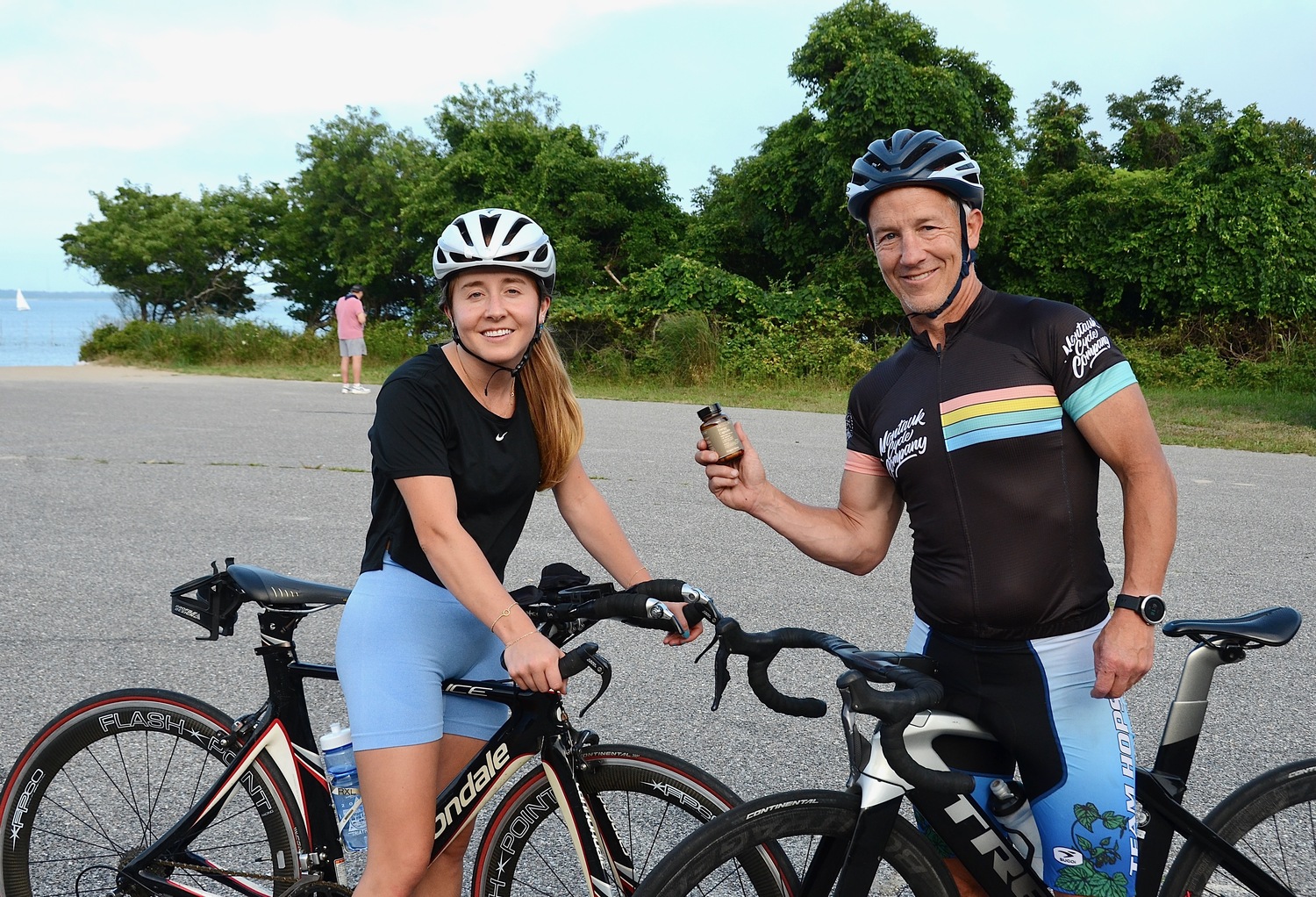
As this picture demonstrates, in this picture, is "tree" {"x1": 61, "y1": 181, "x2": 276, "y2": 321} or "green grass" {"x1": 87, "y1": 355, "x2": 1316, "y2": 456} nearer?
"green grass" {"x1": 87, "y1": 355, "x2": 1316, "y2": 456}

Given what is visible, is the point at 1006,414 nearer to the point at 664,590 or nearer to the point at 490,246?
the point at 664,590

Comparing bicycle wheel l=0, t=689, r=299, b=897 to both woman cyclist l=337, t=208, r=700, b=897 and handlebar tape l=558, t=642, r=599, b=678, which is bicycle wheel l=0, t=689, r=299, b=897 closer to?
woman cyclist l=337, t=208, r=700, b=897

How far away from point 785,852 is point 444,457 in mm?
1049

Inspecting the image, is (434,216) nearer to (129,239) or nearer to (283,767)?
(129,239)

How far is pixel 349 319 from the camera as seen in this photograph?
19.5m

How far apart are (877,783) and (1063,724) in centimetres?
49

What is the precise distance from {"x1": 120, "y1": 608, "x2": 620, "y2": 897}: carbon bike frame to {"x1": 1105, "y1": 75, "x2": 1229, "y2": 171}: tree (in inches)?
967

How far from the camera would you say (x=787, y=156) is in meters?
24.6

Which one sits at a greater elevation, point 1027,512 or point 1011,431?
point 1011,431

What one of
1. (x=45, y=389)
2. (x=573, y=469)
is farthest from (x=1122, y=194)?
(x=573, y=469)

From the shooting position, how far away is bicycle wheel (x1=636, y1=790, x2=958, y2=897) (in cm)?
187

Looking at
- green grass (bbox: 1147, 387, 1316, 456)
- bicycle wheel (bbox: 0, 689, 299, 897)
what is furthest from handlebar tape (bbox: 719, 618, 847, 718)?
green grass (bbox: 1147, 387, 1316, 456)

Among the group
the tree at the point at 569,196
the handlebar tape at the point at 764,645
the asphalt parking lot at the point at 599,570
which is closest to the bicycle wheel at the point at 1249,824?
the handlebar tape at the point at 764,645

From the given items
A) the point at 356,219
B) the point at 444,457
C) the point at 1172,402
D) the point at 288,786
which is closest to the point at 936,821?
the point at 444,457
